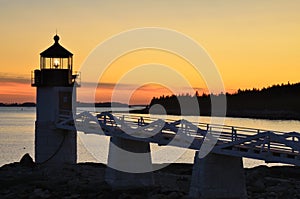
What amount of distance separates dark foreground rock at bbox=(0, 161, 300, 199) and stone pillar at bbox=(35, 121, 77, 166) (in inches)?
40.9

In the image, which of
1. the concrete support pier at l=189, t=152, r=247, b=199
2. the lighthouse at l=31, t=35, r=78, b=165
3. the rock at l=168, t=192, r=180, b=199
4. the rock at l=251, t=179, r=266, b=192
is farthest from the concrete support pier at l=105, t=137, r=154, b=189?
the lighthouse at l=31, t=35, r=78, b=165

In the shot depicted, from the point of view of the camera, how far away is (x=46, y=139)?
34.1 m

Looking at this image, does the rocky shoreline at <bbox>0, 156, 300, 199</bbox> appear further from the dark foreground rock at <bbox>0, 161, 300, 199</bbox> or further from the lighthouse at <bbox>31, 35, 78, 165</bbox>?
the lighthouse at <bbox>31, 35, 78, 165</bbox>

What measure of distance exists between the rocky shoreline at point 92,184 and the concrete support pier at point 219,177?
2.04m

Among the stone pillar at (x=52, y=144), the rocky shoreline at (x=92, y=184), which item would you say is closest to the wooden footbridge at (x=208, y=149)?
the rocky shoreline at (x=92, y=184)

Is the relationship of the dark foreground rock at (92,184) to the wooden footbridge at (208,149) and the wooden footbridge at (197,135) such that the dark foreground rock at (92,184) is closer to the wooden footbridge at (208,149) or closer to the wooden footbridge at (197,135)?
the wooden footbridge at (208,149)

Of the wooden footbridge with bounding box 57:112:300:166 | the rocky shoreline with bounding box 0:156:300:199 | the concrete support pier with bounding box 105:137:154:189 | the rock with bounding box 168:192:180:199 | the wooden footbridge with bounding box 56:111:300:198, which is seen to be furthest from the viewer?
the concrete support pier with bounding box 105:137:154:189

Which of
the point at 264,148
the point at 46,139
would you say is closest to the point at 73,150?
the point at 46,139

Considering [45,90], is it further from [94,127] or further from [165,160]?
[165,160]

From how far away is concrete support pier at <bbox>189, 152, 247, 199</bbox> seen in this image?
71.4ft

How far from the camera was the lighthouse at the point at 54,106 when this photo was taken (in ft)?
112

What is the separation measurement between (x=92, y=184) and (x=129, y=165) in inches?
80.7

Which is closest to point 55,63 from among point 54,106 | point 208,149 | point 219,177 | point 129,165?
point 54,106

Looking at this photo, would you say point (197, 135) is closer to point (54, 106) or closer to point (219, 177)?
point (219, 177)
